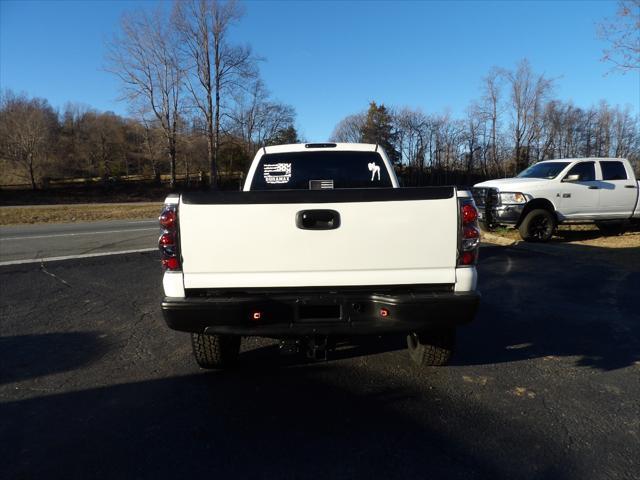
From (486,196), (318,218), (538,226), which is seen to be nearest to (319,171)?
(318,218)

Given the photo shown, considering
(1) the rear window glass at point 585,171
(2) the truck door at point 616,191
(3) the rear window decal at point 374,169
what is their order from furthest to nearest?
(2) the truck door at point 616,191 < (1) the rear window glass at point 585,171 < (3) the rear window decal at point 374,169

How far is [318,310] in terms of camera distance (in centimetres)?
276

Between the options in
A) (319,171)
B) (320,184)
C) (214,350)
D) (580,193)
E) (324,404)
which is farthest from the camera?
(580,193)

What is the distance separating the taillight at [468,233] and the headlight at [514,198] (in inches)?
302

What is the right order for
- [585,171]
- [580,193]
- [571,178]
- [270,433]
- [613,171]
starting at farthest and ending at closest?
1. [613,171]
2. [585,171]
3. [580,193]
4. [571,178]
5. [270,433]

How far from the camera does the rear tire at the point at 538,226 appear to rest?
9.80m

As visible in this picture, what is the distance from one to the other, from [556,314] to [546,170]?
670cm

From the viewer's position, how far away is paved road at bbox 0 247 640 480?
2.34m

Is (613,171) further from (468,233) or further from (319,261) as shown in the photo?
(319,261)

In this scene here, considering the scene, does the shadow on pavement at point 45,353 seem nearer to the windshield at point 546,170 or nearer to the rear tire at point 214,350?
the rear tire at point 214,350

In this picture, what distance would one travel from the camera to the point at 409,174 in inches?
2292

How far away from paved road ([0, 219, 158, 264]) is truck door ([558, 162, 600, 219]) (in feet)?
32.5

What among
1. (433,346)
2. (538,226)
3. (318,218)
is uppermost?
(318,218)

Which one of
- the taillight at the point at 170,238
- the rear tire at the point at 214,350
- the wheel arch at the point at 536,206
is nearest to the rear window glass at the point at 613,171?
the wheel arch at the point at 536,206
